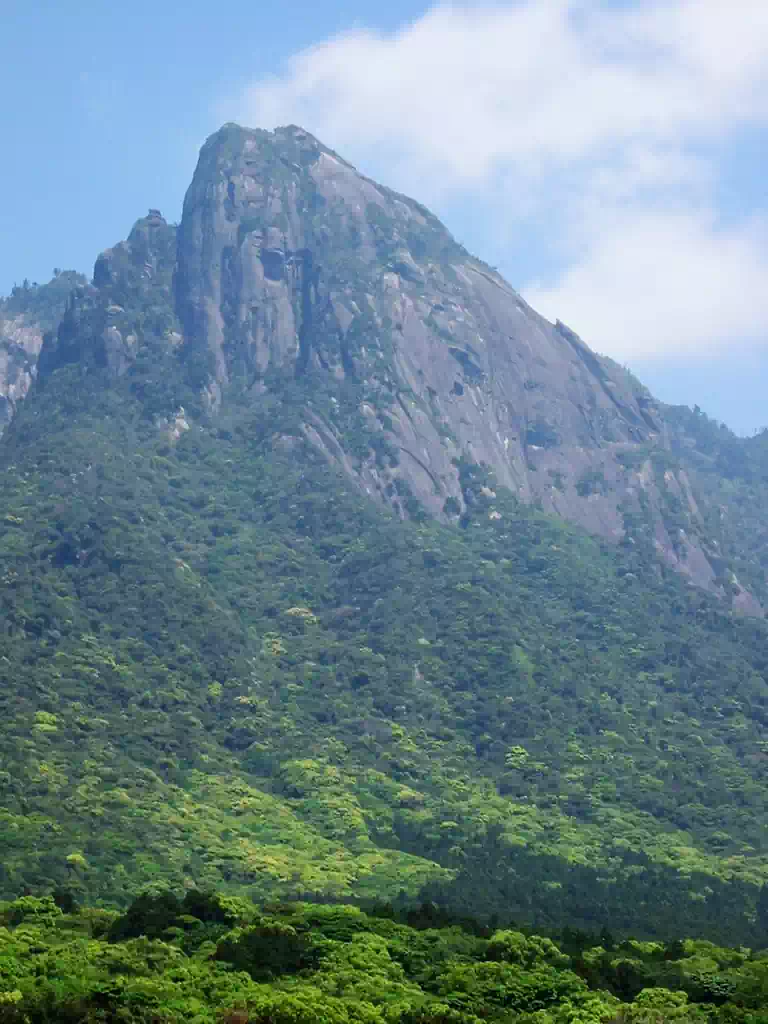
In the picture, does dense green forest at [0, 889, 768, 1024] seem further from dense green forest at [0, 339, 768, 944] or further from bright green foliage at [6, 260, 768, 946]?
dense green forest at [0, 339, 768, 944]

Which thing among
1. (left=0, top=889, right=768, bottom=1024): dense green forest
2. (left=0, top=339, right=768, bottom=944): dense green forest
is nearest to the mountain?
(left=0, top=339, right=768, bottom=944): dense green forest

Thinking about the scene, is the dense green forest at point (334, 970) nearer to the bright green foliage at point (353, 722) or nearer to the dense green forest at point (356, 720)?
the bright green foliage at point (353, 722)

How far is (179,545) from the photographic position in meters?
191

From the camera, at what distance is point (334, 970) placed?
272 ft

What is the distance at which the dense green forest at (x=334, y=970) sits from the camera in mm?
73875

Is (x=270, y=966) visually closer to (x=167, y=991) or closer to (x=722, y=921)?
(x=167, y=991)

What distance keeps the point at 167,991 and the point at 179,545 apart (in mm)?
117678

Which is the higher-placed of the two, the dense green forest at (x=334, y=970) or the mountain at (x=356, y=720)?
the mountain at (x=356, y=720)

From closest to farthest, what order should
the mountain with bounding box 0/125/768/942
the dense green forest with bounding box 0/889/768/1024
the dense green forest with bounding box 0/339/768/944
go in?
the dense green forest with bounding box 0/889/768/1024 → the dense green forest with bounding box 0/339/768/944 → the mountain with bounding box 0/125/768/942

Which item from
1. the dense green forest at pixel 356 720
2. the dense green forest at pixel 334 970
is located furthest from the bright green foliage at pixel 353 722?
the dense green forest at pixel 334 970

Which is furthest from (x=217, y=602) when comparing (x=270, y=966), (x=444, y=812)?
(x=270, y=966)

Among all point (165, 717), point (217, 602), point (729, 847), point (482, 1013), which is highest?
point (217, 602)

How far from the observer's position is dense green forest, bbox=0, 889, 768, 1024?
2908 inches

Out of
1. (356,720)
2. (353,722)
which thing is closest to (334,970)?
(353,722)
